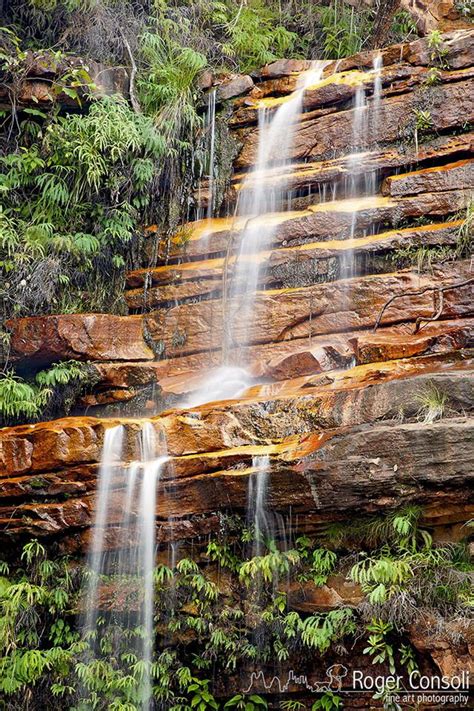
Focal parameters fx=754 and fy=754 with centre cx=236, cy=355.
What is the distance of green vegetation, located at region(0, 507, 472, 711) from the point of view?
23.0ft

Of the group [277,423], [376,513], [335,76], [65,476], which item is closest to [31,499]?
[65,476]

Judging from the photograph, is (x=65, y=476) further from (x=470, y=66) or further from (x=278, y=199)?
(x=470, y=66)

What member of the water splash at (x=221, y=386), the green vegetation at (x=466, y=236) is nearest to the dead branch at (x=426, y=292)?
the green vegetation at (x=466, y=236)

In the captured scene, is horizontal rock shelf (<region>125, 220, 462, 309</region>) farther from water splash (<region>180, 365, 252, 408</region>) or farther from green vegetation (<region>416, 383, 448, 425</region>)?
green vegetation (<region>416, 383, 448, 425</region>)

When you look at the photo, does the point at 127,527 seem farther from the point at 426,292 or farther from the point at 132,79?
the point at 132,79

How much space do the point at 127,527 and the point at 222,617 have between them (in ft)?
4.39

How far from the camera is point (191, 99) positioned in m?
12.2

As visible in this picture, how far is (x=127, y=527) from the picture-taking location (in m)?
7.88

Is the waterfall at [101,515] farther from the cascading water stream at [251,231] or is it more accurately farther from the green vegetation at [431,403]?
the green vegetation at [431,403]

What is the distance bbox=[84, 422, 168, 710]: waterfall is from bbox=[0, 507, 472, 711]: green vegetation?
0.08 metres

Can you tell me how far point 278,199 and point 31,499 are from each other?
5.68 m

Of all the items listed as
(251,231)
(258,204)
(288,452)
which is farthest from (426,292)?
(288,452)

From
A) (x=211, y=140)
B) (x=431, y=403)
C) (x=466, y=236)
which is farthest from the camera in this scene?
(x=211, y=140)

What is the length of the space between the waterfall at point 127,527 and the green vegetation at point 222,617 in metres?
0.08
